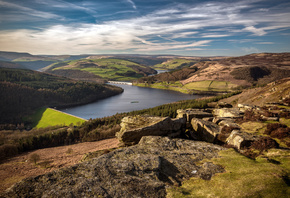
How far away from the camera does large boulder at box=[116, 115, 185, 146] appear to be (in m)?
22.6

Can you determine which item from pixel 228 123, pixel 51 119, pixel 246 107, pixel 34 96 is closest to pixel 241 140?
pixel 228 123

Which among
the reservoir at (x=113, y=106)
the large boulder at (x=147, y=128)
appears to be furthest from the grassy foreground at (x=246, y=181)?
the reservoir at (x=113, y=106)

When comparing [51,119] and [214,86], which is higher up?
[214,86]

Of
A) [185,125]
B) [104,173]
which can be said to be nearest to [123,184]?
[104,173]

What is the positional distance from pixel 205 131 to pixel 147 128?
845 cm

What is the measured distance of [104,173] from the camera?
11.8 meters

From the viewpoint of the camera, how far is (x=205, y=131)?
77.2 ft

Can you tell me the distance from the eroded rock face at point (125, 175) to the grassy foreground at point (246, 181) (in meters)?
0.79

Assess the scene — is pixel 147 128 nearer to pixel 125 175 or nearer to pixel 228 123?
pixel 125 175

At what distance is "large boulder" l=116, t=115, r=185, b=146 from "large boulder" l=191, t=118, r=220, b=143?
86.9 inches

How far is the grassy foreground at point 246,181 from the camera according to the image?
1009cm

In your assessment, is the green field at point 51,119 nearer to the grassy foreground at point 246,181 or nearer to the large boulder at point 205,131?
the large boulder at point 205,131

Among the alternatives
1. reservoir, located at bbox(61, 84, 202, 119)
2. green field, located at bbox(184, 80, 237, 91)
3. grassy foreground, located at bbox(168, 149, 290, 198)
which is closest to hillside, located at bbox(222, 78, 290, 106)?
grassy foreground, located at bbox(168, 149, 290, 198)

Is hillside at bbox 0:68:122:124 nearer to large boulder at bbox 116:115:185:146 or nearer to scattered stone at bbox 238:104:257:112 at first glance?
large boulder at bbox 116:115:185:146
